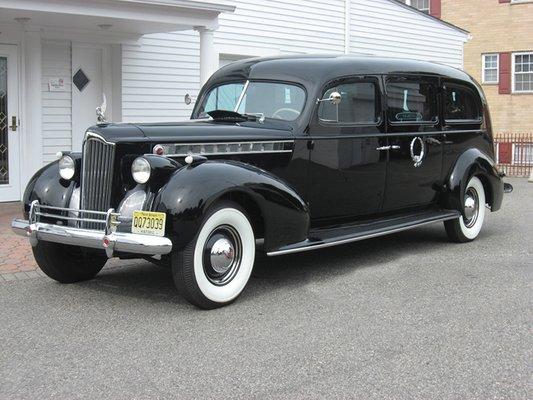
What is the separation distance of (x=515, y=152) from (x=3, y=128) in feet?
54.9

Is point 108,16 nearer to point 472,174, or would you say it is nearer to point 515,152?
point 472,174

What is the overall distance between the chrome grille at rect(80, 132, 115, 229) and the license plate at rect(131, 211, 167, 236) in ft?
1.42

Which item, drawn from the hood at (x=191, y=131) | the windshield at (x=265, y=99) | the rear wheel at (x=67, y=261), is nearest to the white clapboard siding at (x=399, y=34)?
the windshield at (x=265, y=99)

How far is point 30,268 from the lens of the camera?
20.8ft

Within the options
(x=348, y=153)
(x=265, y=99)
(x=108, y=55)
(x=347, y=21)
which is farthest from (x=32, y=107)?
(x=347, y=21)

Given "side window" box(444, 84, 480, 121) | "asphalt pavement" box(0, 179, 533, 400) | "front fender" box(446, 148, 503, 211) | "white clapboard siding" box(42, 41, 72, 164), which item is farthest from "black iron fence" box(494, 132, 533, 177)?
"asphalt pavement" box(0, 179, 533, 400)

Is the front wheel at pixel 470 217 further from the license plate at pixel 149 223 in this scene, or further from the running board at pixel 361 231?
the license plate at pixel 149 223

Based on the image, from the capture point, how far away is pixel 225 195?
4.94m

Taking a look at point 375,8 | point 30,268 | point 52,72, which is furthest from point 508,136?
point 30,268

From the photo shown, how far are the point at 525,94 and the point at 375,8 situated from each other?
9.85 m

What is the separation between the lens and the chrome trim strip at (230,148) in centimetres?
504

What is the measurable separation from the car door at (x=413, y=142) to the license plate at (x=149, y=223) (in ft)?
9.71

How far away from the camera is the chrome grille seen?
16.2 feet

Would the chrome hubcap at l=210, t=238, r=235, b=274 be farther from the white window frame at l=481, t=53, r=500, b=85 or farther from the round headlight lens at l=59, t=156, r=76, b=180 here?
the white window frame at l=481, t=53, r=500, b=85
